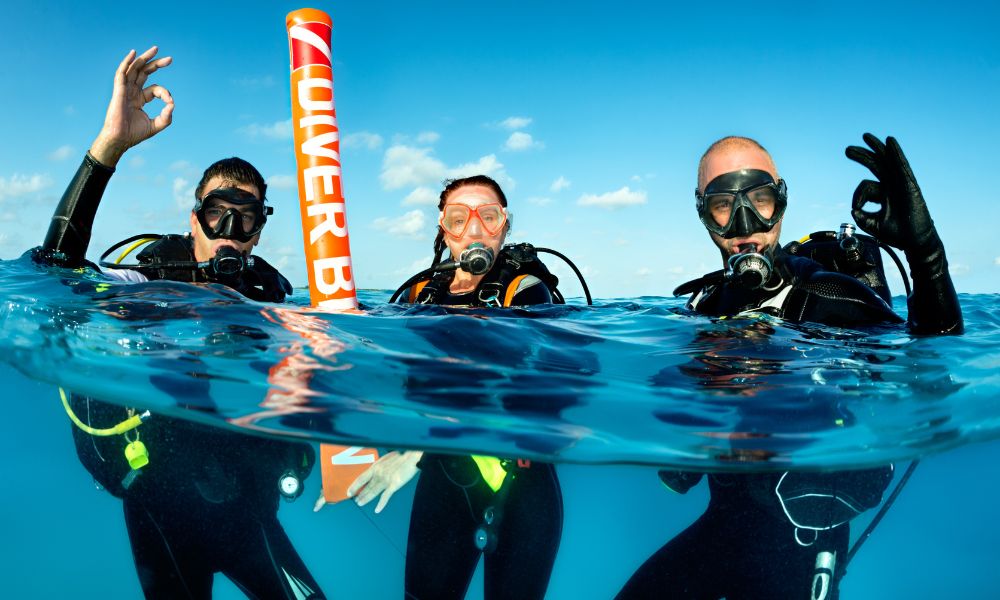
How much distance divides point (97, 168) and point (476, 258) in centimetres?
280

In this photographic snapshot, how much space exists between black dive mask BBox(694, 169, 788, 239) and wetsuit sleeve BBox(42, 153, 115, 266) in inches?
168

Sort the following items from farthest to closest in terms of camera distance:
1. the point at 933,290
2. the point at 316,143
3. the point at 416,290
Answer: the point at 416,290, the point at 316,143, the point at 933,290

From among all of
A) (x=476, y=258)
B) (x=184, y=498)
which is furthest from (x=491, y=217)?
(x=184, y=498)

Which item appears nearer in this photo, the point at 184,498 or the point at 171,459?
the point at 184,498

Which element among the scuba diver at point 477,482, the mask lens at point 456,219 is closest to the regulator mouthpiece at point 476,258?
the scuba diver at point 477,482

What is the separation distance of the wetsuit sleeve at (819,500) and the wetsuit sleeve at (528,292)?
7.93 ft

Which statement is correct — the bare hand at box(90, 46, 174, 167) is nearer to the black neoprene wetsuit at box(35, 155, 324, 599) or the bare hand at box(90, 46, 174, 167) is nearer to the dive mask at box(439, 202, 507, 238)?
the black neoprene wetsuit at box(35, 155, 324, 599)

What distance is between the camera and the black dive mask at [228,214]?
4.77 m

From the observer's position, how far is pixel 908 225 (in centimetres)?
314

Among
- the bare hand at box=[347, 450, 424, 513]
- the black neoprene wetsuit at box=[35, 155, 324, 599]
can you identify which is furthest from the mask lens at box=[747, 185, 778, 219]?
the black neoprene wetsuit at box=[35, 155, 324, 599]

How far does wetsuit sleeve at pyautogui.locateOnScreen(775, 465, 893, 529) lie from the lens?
382cm

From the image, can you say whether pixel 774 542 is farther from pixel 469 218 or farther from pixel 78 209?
pixel 78 209

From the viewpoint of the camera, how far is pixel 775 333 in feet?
14.5

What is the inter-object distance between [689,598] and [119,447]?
484 centimetres
